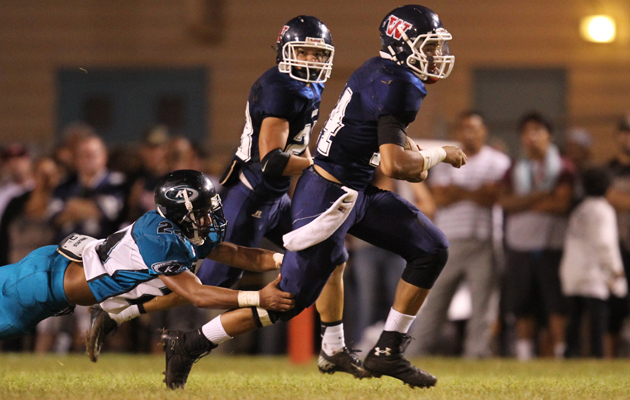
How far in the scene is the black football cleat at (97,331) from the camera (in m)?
5.29

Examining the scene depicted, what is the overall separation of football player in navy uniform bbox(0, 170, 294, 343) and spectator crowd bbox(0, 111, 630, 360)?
3.24 metres

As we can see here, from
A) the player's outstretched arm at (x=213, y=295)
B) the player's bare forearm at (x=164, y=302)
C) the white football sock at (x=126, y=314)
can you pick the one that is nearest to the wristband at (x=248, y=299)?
the player's outstretched arm at (x=213, y=295)

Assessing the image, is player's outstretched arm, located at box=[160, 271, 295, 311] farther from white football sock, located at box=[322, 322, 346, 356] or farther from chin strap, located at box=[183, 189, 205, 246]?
white football sock, located at box=[322, 322, 346, 356]

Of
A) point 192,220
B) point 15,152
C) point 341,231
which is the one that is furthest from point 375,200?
point 15,152

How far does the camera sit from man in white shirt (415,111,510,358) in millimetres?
7965

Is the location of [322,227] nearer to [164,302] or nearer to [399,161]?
[399,161]

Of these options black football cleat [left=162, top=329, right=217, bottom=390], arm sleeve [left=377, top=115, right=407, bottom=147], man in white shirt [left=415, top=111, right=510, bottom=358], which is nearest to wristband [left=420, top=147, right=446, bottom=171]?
arm sleeve [left=377, top=115, right=407, bottom=147]

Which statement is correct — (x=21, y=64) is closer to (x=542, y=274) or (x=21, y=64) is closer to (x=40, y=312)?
(x=542, y=274)

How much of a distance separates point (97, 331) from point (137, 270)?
37.8 inches

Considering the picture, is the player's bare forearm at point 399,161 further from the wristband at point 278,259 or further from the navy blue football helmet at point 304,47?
the navy blue football helmet at point 304,47

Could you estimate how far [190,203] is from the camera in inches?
179

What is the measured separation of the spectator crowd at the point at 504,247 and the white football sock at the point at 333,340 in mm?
2260

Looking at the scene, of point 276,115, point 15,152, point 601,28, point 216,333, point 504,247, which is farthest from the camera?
point 601,28

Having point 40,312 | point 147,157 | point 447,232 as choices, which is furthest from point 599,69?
point 40,312
